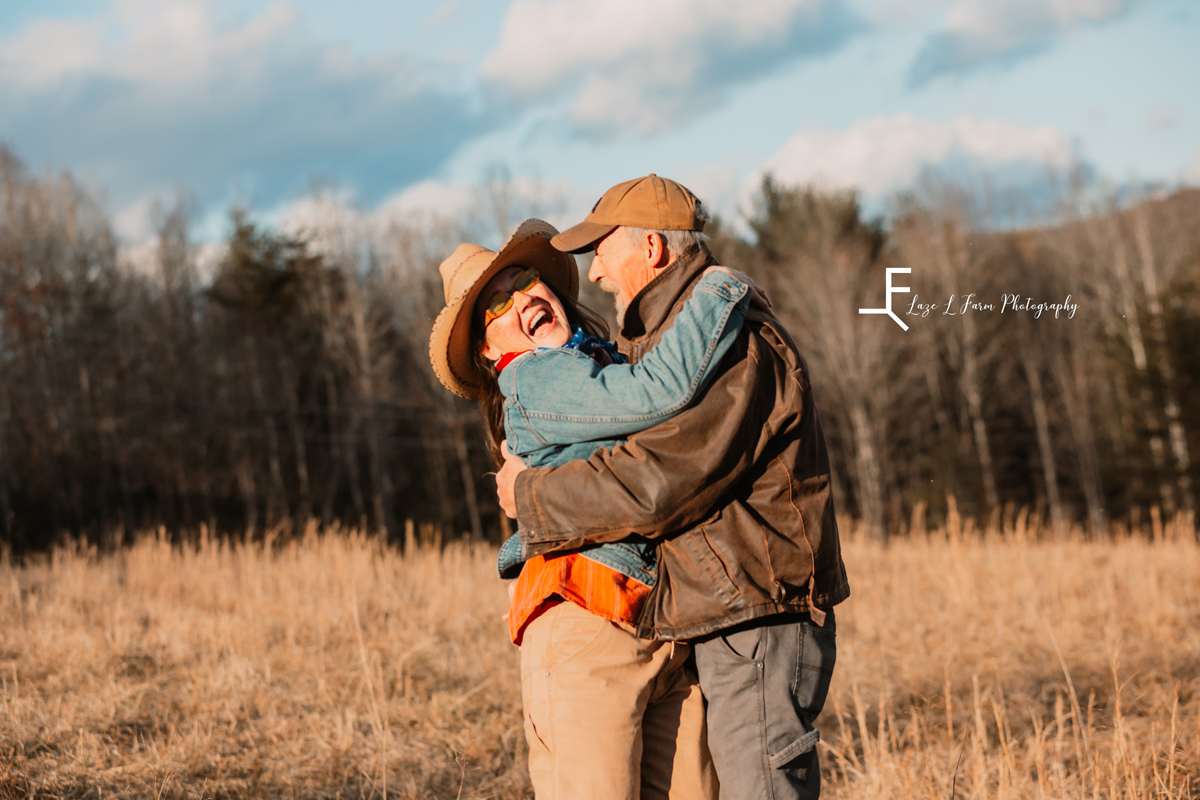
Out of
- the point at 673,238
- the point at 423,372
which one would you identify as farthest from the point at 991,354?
the point at 673,238

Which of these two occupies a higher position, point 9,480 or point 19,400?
point 19,400

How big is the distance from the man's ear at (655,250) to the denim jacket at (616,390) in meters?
0.21

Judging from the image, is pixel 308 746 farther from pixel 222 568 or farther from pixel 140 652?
pixel 222 568

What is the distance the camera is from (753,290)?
2156mm

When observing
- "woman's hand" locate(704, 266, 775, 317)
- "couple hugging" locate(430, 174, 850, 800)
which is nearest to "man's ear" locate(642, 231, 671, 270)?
"couple hugging" locate(430, 174, 850, 800)

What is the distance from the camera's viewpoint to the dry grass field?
3.47m

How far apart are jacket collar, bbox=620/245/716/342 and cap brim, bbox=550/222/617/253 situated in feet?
0.58

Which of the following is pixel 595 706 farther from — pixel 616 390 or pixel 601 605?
pixel 616 390

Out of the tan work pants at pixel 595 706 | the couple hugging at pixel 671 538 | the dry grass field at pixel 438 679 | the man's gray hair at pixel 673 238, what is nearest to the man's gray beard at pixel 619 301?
the couple hugging at pixel 671 538

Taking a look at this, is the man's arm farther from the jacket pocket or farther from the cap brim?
the cap brim

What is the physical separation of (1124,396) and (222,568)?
29.6 metres

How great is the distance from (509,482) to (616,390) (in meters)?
0.42

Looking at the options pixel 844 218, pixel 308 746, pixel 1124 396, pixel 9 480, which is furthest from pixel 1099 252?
pixel 9 480

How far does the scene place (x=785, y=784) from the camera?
198 centimetres
